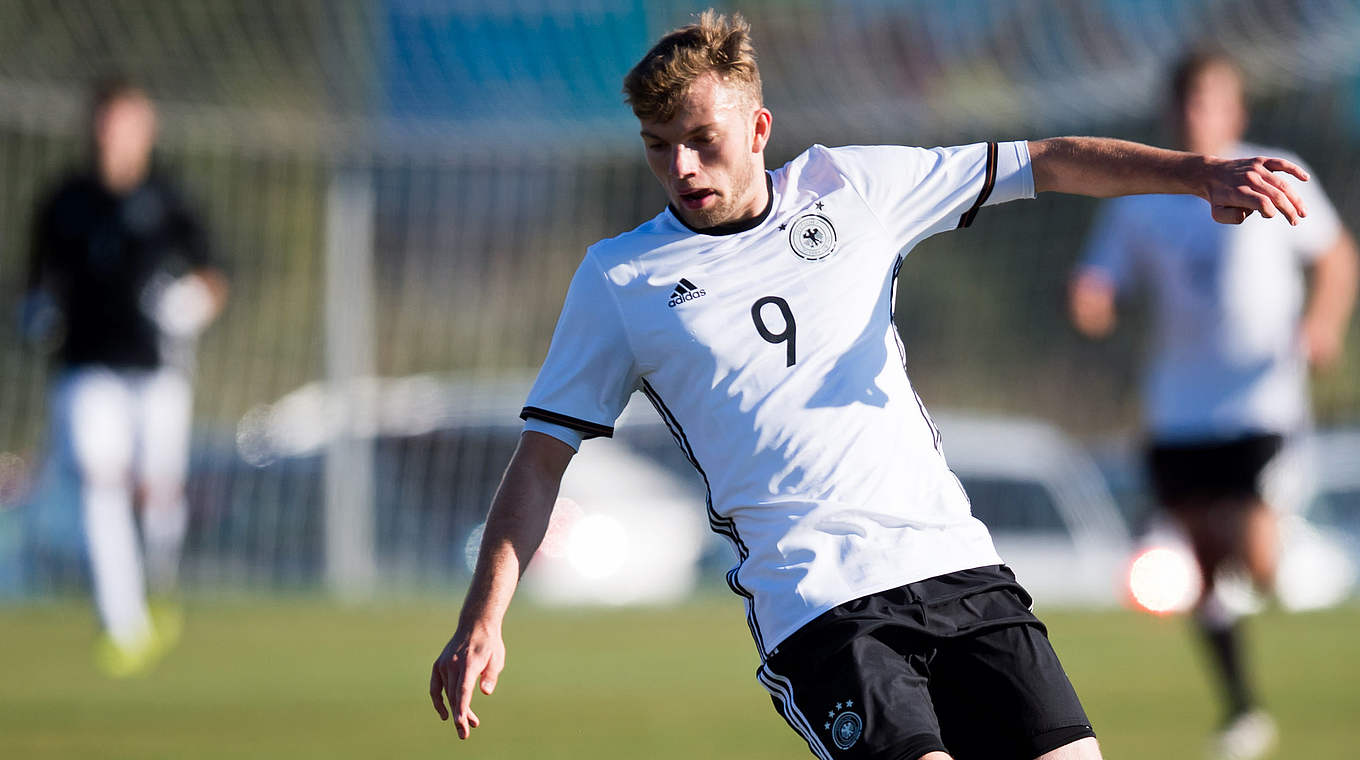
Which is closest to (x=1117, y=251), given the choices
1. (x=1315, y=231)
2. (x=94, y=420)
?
(x=1315, y=231)

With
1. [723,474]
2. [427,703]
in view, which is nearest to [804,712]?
[723,474]

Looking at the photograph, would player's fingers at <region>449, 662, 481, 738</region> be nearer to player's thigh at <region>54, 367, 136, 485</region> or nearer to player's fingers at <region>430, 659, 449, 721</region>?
player's fingers at <region>430, 659, 449, 721</region>

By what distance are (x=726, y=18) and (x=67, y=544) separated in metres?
12.8

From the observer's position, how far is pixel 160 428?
394 inches

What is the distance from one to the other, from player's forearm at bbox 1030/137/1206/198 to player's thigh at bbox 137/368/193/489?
673 cm

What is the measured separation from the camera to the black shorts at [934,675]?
3639mm

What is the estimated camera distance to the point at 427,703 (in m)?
8.51

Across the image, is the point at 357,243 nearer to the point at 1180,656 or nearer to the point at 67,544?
the point at 67,544

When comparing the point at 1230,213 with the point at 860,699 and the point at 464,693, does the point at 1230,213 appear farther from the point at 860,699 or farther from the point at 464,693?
the point at 464,693

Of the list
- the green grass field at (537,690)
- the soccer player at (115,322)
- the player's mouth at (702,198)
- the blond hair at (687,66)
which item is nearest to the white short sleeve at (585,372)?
the player's mouth at (702,198)

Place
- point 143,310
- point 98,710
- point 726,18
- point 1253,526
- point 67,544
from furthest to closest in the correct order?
1. point 67,544
2. point 143,310
3. point 98,710
4. point 1253,526
5. point 726,18

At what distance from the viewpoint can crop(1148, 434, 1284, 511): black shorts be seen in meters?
7.62

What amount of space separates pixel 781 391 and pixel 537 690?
5.48 meters

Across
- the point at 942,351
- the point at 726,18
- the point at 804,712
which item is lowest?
the point at 804,712
